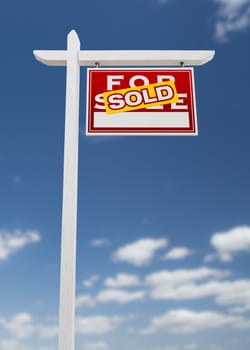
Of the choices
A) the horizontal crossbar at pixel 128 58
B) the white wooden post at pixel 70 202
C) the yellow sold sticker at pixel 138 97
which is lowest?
the white wooden post at pixel 70 202

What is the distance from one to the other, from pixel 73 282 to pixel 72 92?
1.80 m

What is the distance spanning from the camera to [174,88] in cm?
517

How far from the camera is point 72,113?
4.95 meters

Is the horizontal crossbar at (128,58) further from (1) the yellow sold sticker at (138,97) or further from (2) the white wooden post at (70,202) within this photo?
(1) the yellow sold sticker at (138,97)

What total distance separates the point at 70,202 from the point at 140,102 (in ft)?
4.07

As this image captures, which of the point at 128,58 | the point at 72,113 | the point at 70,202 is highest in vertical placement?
the point at 128,58

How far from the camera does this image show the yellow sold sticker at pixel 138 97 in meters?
5.07

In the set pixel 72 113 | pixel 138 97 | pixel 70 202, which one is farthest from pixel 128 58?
pixel 70 202

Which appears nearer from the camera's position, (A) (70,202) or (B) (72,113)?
(A) (70,202)

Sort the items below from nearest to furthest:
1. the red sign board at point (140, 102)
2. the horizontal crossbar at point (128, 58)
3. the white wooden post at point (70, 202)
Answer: the white wooden post at point (70, 202) < the red sign board at point (140, 102) < the horizontal crossbar at point (128, 58)

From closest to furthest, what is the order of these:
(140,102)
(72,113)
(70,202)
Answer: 1. (70,202)
2. (72,113)
3. (140,102)

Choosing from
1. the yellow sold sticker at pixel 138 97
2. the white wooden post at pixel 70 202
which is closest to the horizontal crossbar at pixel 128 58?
the white wooden post at pixel 70 202

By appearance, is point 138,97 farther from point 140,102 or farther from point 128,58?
point 128,58

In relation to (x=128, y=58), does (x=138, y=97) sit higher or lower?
lower
